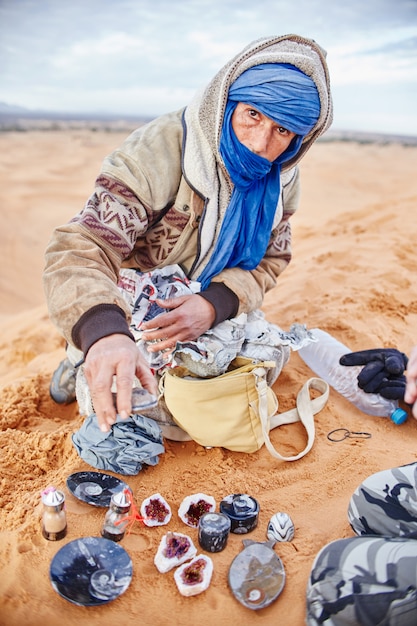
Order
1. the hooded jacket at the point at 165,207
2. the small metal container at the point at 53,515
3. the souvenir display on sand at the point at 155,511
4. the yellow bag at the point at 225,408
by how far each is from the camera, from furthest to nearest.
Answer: the yellow bag at the point at 225,408 → the souvenir display on sand at the point at 155,511 → the hooded jacket at the point at 165,207 → the small metal container at the point at 53,515

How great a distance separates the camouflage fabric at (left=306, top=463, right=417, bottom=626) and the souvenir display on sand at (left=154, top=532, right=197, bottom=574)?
46 cm

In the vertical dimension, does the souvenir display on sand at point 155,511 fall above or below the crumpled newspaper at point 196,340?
below

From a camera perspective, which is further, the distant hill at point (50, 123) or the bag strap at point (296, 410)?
the distant hill at point (50, 123)

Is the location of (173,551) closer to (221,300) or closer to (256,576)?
(256,576)

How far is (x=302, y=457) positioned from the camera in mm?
2520

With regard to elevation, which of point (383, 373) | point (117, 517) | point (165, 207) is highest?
point (165, 207)

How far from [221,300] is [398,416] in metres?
1.16

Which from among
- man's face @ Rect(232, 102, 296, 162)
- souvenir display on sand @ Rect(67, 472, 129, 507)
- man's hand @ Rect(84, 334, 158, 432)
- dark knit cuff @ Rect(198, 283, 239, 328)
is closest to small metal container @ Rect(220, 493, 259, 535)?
souvenir display on sand @ Rect(67, 472, 129, 507)

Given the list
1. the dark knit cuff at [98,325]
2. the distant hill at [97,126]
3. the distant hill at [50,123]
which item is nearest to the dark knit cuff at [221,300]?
the dark knit cuff at [98,325]

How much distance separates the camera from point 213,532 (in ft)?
6.26

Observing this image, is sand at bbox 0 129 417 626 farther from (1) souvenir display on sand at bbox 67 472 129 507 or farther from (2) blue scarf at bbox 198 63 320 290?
(2) blue scarf at bbox 198 63 320 290

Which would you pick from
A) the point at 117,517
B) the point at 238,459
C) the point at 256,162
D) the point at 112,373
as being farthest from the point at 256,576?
the point at 256,162

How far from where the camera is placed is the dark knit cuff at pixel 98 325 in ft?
5.66

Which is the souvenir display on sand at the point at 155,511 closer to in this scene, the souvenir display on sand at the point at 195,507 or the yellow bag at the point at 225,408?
the souvenir display on sand at the point at 195,507
